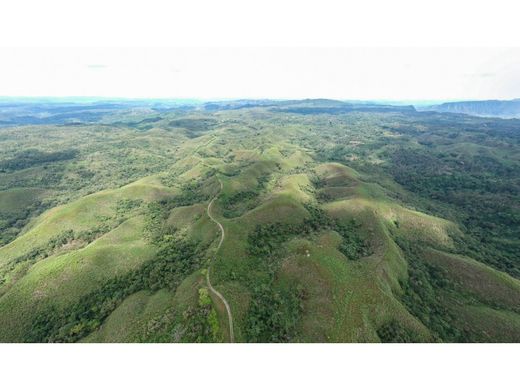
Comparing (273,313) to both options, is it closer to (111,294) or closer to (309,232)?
(309,232)

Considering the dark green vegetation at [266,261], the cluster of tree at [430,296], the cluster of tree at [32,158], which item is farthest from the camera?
the cluster of tree at [32,158]

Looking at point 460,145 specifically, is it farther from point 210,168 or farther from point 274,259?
point 274,259

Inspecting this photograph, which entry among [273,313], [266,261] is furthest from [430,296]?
[266,261]

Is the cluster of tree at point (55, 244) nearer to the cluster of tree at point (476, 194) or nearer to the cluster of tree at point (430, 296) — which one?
the cluster of tree at point (430, 296)

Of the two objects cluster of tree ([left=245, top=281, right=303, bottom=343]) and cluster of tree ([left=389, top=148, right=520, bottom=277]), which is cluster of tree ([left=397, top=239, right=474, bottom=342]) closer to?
cluster of tree ([left=389, top=148, right=520, bottom=277])

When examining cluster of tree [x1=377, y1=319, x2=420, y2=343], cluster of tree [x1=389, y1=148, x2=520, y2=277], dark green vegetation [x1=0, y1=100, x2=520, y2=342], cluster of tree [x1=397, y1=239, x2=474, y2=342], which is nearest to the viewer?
cluster of tree [x1=377, y1=319, x2=420, y2=343]

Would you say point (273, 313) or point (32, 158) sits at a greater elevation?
point (273, 313)

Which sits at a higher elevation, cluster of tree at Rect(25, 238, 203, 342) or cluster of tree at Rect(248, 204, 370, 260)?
cluster of tree at Rect(248, 204, 370, 260)

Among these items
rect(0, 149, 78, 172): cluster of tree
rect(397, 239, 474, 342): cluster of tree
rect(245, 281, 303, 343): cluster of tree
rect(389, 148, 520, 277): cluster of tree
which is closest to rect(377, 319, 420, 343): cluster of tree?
rect(397, 239, 474, 342): cluster of tree

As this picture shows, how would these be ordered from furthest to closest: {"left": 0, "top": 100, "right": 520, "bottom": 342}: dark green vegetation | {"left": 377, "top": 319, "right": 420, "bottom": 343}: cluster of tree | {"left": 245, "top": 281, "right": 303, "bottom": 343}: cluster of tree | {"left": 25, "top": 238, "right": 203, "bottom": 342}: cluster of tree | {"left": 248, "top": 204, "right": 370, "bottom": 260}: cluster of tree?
1. {"left": 248, "top": 204, "right": 370, "bottom": 260}: cluster of tree
2. {"left": 25, "top": 238, "right": 203, "bottom": 342}: cluster of tree
3. {"left": 0, "top": 100, "right": 520, "bottom": 342}: dark green vegetation
4. {"left": 377, "top": 319, "right": 420, "bottom": 343}: cluster of tree
5. {"left": 245, "top": 281, "right": 303, "bottom": 343}: cluster of tree

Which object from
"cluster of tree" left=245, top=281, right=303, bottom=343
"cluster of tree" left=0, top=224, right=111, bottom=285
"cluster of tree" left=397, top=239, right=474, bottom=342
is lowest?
"cluster of tree" left=0, top=224, right=111, bottom=285

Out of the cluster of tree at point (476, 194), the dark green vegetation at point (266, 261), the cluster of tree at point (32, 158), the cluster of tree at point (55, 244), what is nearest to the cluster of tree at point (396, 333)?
the dark green vegetation at point (266, 261)

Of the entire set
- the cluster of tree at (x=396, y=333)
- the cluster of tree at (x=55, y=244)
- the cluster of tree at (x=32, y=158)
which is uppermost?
the cluster of tree at (x=396, y=333)
